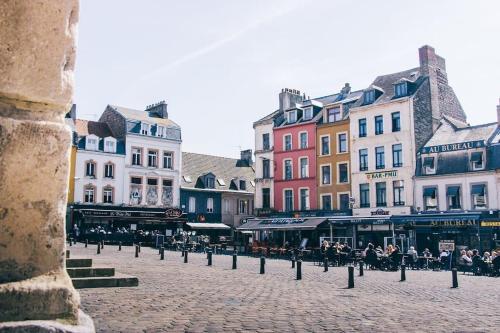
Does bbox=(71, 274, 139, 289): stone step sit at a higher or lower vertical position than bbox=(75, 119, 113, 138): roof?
lower

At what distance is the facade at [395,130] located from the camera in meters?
34.7

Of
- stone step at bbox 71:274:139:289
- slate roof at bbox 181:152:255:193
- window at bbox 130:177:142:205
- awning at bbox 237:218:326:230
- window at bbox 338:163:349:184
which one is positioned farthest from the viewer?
slate roof at bbox 181:152:255:193

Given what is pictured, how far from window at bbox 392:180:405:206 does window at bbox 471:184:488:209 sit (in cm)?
486

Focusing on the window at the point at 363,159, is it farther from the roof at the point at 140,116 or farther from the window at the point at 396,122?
the roof at the point at 140,116

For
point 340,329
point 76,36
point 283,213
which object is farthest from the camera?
point 283,213

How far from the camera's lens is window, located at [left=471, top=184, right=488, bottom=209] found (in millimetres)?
30109

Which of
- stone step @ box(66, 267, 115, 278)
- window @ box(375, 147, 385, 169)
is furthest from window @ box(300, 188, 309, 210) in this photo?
stone step @ box(66, 267, 115, 278)

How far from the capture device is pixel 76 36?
2225mm

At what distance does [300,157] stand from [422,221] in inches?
521

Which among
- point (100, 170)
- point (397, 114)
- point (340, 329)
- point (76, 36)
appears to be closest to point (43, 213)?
point (76, 36)

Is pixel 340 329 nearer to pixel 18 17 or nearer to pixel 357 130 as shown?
pixel 18 17

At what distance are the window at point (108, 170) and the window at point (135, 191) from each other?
1968 millimetres

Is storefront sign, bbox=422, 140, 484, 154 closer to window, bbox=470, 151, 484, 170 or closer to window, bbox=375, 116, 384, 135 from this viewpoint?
window, bbox=470, 151, 484, 170

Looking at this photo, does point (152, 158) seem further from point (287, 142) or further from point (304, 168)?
point (304, 168)
